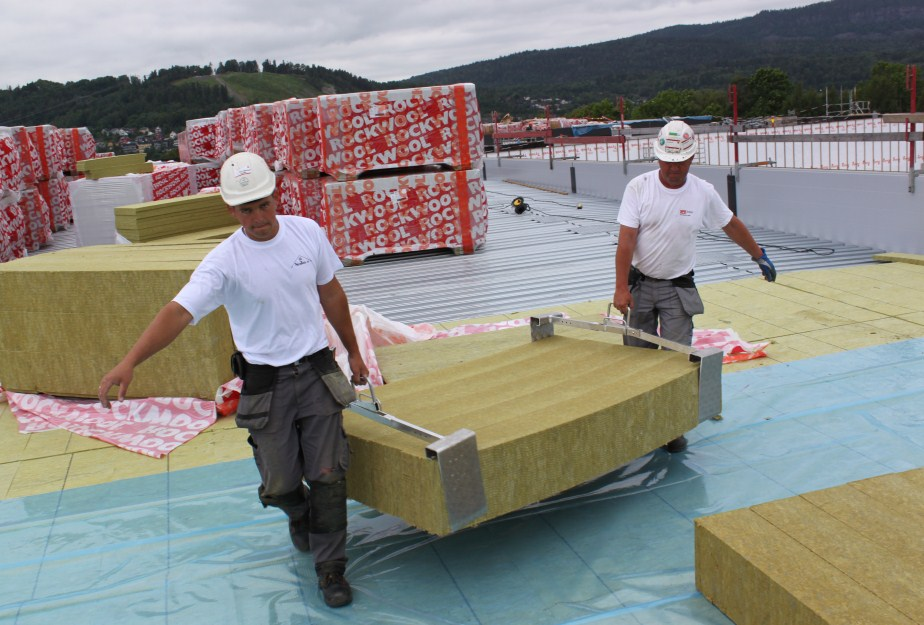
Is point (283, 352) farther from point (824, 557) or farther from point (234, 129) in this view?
point (234, 129)

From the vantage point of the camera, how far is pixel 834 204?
10609mm

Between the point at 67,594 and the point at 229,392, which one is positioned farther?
the point at 229,392

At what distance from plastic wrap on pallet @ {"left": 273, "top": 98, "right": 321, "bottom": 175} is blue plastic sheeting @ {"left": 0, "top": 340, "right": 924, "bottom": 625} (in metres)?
7.90

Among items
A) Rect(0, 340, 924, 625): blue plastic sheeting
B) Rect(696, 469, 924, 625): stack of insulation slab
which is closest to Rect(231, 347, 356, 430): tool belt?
Rect(0, 340, 924, 625): blue plastic sheeting

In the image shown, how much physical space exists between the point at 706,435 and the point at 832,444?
26.7 inches

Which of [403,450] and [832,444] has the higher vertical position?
[403,450]

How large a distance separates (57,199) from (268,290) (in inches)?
738

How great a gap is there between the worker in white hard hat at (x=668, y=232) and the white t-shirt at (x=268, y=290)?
196 cm

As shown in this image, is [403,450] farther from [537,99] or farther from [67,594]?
[537,99]

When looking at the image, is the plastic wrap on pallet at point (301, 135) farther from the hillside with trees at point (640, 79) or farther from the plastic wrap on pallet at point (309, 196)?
the hillside with trees at point (640, 79)

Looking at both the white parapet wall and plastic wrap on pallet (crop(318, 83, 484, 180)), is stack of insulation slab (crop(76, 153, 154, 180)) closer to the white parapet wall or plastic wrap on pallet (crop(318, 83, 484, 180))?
plastic wrap on pallet (crop(318, 83, 484, 180))

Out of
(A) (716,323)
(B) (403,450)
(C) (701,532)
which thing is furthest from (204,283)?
(A) (716,323)

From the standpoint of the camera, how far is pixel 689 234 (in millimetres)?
4902

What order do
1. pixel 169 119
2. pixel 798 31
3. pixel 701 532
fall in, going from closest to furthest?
pixel 701 532 < pixel 169 119 < pixel 798 31
